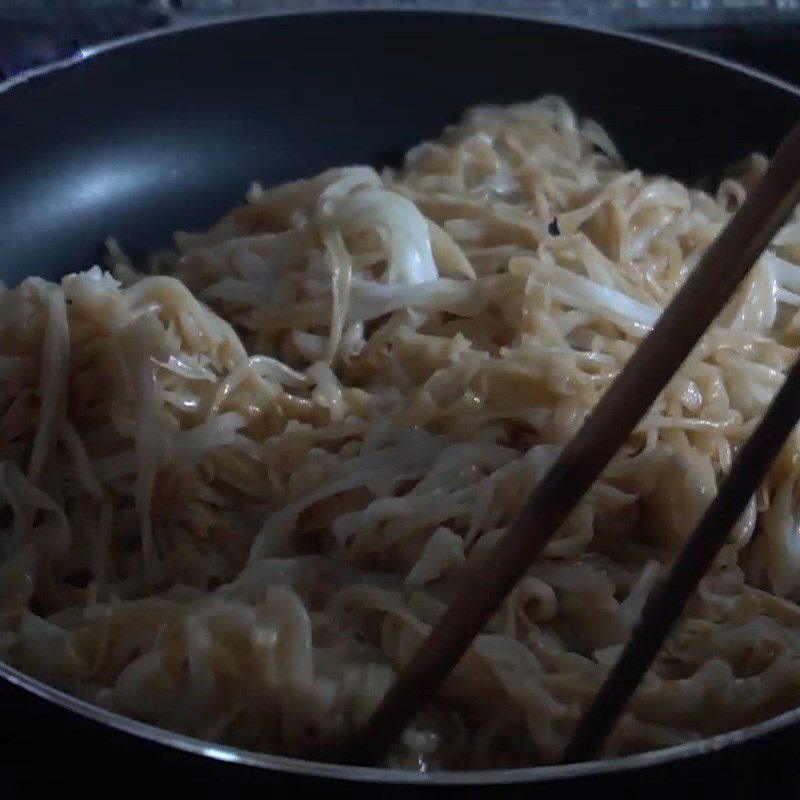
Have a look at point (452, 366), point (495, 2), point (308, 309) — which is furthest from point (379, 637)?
point (495, 2)

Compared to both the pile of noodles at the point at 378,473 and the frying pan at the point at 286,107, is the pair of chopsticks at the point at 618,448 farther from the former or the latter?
the frying pan at the point at 286,107

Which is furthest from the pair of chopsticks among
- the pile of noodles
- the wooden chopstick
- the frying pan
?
the frying pan

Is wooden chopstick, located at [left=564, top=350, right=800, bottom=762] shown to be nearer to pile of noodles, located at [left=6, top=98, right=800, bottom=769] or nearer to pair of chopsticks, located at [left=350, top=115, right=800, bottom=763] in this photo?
pair of chopsticks, located at [left=350, top=115, right=800, bottom=763]

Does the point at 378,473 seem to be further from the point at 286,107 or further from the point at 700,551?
the point at 286,107

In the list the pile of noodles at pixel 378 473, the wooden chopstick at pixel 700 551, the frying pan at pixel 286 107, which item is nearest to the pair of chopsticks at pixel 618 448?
the wooden chopstick at pixel 700 551

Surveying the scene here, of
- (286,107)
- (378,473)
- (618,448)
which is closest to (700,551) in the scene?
(618,448)
